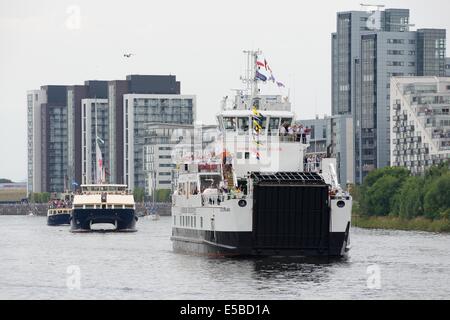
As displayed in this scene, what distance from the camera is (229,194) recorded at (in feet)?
317

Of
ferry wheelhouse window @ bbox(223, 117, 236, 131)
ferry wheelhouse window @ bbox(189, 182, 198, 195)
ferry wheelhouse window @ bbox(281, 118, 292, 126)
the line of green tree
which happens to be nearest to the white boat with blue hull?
the line of green tree

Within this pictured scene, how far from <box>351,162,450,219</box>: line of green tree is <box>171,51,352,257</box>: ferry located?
188 feet

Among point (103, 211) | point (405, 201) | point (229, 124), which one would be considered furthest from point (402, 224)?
point (229, 124)

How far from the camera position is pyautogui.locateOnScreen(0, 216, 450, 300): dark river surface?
3083 inches

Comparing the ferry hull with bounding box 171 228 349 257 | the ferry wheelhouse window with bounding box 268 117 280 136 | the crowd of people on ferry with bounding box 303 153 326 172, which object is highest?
the ferry wheelhouse window with bounding box 268 117 280 136

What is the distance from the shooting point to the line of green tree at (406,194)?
16612 cm

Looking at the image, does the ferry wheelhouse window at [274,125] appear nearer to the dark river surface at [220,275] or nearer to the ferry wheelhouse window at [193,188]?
the ferry wheelhouse window at [193,188]


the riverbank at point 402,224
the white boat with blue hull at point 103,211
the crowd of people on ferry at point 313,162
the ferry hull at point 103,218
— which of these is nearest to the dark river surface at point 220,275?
the crowd of people on ferry at point 313,162

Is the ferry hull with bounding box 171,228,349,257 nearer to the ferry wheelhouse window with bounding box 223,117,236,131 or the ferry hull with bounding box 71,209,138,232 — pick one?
the ferry wheelhouse window with bounding box 223,117,236,131

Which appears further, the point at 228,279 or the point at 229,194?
the point at 229,194
